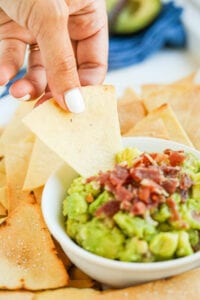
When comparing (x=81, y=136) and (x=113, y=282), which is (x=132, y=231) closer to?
(x=113, y=282)

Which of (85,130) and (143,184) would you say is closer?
(143,184)

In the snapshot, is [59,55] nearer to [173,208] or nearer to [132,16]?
[173,208]

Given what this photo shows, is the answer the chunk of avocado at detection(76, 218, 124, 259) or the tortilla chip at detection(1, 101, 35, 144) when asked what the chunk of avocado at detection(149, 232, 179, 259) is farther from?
the tortilla chip at detection(1, 101, 35, 144)

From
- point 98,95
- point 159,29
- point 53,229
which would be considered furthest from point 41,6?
point 159,29

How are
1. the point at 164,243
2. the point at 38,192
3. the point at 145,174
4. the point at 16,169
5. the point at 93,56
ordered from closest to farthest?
the point at 164,243 < the point at 145,174 < the point at 38,192 < the point at 16,169 < the point at 93,56

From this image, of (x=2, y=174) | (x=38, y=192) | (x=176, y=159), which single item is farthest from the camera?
(x=2, y=174)

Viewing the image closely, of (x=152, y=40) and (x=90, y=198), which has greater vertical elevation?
(x=90, y=198)

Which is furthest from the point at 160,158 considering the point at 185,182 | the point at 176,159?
the point at 185,182

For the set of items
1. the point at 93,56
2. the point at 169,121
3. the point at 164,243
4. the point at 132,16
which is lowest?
the point at 132,16
